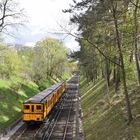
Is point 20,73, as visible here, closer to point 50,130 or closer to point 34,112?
point 34,112

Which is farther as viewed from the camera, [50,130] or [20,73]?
[20,73]

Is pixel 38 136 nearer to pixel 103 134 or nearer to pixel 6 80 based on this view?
pixel 103 134

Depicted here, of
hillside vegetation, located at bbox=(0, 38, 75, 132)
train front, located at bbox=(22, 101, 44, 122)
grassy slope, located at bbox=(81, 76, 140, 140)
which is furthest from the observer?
hillside vegetation, located at bbox=(0, 38, 75, 132)

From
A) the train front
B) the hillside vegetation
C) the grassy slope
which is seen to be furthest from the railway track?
the hillside vegetation

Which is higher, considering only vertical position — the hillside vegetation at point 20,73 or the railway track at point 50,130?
the hillside vegetation at point 20,73

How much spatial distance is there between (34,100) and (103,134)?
11735 mm

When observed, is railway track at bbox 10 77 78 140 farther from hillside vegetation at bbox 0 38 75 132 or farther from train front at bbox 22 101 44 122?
hillside vegetation at bbox 0 38 75 132

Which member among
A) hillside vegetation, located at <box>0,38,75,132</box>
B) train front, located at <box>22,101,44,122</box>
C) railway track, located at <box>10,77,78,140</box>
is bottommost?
railway track, located at <box>10,77,78,140</box>

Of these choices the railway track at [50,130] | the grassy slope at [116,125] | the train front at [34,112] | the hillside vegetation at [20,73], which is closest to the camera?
the grassy slope at [116,125]

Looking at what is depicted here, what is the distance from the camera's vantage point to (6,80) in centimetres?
5369

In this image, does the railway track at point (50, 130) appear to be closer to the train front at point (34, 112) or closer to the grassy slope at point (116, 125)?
the train front at point (34, 112)

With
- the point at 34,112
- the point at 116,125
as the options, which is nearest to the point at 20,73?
the point at 34,112

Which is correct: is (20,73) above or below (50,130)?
above

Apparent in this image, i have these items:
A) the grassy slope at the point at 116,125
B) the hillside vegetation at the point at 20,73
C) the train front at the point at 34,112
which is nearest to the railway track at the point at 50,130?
the train front at the point at 34,112
